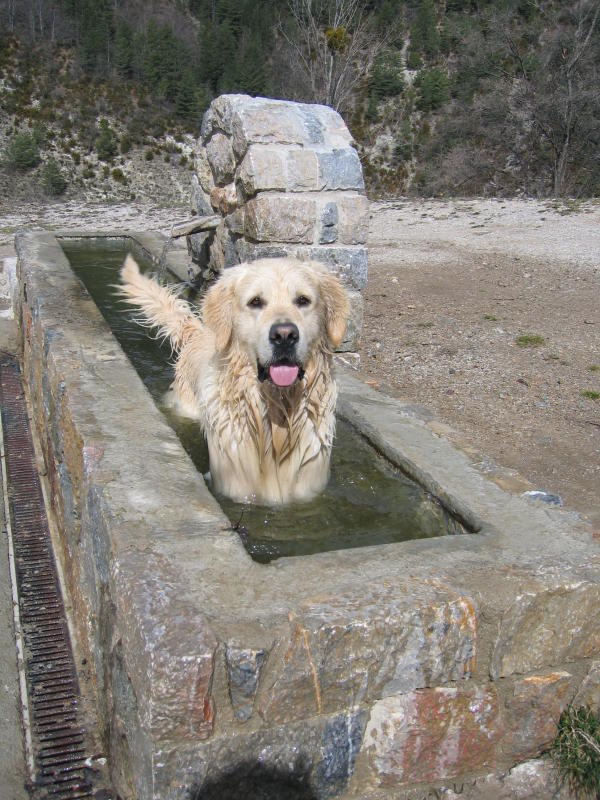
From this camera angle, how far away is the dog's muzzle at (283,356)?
2932mm

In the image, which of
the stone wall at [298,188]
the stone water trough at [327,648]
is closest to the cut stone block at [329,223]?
the stone wall at [298,188]

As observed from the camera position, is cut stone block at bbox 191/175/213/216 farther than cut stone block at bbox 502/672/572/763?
Yes

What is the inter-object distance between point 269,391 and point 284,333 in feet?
1.21

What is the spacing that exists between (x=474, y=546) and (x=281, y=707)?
84 centimetres

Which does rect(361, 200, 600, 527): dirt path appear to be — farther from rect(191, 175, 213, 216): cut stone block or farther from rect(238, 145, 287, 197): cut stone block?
rect(191, 175, 213, 216): cut stone block

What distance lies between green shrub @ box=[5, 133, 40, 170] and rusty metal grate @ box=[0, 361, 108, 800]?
25.6 metres

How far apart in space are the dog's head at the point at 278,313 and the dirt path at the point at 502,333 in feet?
3.02

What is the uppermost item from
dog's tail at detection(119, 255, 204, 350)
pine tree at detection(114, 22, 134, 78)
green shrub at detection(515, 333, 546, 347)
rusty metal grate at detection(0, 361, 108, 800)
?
pine tree at detection(114, 22, 134, 78)

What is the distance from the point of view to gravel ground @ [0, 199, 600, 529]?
5168 millimetres

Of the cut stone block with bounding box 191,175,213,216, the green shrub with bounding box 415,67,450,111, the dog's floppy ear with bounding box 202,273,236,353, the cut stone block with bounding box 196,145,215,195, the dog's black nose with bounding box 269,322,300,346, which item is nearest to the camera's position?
the dog's black nose with bounding box 269,322,300,346

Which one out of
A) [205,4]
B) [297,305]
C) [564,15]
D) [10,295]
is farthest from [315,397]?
[205,4]

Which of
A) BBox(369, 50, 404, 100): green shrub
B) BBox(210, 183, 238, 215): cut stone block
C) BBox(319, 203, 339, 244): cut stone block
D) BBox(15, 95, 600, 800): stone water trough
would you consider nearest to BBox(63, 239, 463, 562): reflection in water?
BBox(15, 95, 600, 800): stone water trough

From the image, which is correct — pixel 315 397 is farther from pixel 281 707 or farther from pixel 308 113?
pixel 308 113

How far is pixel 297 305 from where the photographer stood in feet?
10.3
